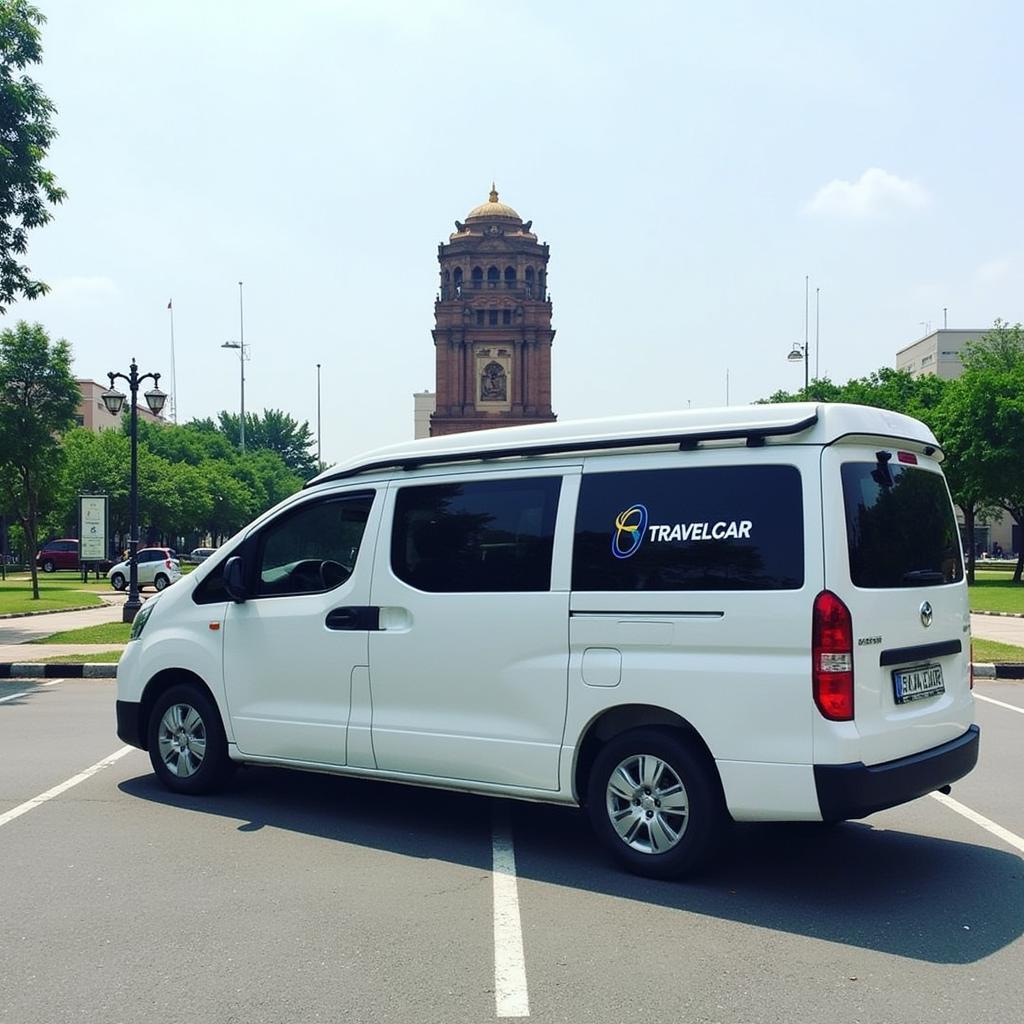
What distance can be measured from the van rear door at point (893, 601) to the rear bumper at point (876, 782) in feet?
0.16

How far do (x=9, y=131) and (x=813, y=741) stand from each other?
20.6 meters

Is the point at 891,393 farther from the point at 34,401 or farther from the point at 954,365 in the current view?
the point at 954,365

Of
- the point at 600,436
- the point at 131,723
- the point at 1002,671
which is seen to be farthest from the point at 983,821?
the point at 1002,671

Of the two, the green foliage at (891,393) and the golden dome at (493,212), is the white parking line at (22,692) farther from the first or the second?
the golden dome at (493,212)

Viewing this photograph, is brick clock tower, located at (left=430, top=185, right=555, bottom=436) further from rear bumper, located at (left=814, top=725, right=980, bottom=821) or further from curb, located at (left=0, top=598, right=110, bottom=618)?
rear bumper, located at (left=814, top=725, right=980, bottom=821)

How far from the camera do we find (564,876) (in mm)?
5738

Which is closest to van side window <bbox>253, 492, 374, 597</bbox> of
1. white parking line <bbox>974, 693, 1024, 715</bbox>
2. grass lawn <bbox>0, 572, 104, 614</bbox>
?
white parking line <bbox>974, 693, 1024, 715</bbox>

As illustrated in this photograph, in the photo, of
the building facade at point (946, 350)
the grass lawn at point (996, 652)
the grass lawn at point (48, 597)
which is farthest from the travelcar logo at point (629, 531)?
the building facade at point (946, 350)

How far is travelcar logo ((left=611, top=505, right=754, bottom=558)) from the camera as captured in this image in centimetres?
550

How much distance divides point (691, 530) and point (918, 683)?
1.38 metres

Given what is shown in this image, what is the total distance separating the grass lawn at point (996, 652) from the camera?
1576 cm

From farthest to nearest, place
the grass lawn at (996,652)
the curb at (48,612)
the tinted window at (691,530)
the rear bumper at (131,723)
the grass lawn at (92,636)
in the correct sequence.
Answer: the curb at (48,612) < the grass lawn at (92,636) < the grass lawn at (996,652) < the rear bumper at (131,723) < the tinted window at (691,530)

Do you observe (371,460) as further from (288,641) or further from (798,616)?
(798,616)

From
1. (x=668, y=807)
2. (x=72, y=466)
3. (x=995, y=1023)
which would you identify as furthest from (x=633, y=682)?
(x=72, y=466)
